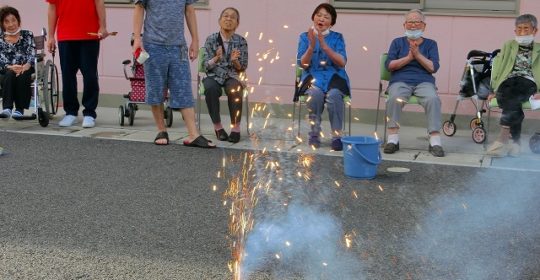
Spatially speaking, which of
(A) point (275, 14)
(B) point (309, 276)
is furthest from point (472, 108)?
(B) point (309, 276)

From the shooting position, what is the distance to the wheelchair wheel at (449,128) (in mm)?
8039

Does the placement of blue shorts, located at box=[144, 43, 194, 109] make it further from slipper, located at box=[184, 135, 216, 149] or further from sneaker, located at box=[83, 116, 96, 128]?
sneaker, located at box=[83, 116, 96, 128]

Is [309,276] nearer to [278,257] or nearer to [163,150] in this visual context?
[278,257]

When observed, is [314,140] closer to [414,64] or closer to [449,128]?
[414,64]

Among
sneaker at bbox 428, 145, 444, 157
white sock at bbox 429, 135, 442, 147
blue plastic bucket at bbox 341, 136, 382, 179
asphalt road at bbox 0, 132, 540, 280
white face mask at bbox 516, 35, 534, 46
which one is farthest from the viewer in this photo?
white face mask at bbox 516, 35, 534, 46

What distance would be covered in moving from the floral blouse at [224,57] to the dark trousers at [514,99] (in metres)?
2.73

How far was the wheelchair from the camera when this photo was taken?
327 inches

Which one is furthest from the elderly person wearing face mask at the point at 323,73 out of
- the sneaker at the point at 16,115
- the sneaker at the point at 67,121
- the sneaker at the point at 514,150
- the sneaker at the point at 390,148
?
the sneaker at the point at 16,115

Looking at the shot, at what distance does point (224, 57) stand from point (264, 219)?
134 inches

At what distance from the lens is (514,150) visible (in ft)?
23.1

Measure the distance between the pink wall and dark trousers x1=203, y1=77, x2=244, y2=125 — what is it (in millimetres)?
1519

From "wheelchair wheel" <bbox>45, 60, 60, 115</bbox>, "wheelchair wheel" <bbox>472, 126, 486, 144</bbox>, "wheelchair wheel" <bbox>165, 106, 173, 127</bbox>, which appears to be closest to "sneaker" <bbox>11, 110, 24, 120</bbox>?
"wheelchair wheel" <bbox>45, 60, 60, 115</bbox>

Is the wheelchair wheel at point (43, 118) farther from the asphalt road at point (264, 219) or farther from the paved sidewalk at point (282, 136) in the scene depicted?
the asphalt road at point (264, 219)

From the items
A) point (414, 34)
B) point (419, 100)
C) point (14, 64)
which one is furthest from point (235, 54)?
point (14, 64)
